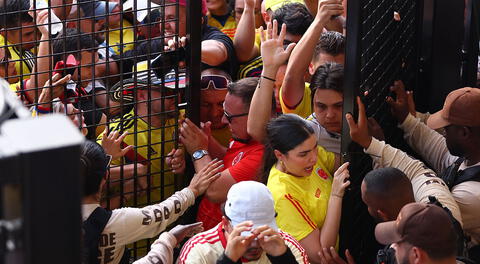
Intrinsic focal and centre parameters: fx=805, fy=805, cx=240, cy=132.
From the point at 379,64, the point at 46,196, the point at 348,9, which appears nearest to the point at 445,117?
the point at 379,64

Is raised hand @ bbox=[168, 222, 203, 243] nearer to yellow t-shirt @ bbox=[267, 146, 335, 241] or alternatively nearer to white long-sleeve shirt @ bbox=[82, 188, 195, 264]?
white long-sleeve shirt @ bbox=[82, 188, 195, 264]

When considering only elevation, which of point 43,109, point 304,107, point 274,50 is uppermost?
point 274,50

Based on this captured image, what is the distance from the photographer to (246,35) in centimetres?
473

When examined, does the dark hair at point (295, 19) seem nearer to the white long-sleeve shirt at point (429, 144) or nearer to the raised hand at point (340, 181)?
the white long-sleeve shirt at point (429, 144)

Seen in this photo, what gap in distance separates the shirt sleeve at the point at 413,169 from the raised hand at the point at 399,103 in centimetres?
61

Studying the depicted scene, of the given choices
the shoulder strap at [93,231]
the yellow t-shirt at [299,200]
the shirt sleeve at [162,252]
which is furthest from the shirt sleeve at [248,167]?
the shoulder strap at [93,231]

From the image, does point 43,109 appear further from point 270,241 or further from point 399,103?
point 399,103

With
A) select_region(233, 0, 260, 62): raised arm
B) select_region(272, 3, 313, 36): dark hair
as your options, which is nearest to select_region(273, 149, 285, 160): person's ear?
select_region(233, 0, 260, 62): raised arm

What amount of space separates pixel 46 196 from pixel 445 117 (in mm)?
3154

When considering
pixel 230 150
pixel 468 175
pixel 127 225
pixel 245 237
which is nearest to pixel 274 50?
pixel 230 150

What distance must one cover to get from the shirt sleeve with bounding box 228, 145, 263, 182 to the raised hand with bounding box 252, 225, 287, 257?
974 mm

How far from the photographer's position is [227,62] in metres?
4.64

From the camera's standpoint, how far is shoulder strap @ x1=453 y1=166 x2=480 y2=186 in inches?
150

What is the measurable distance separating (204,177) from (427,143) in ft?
4.29
